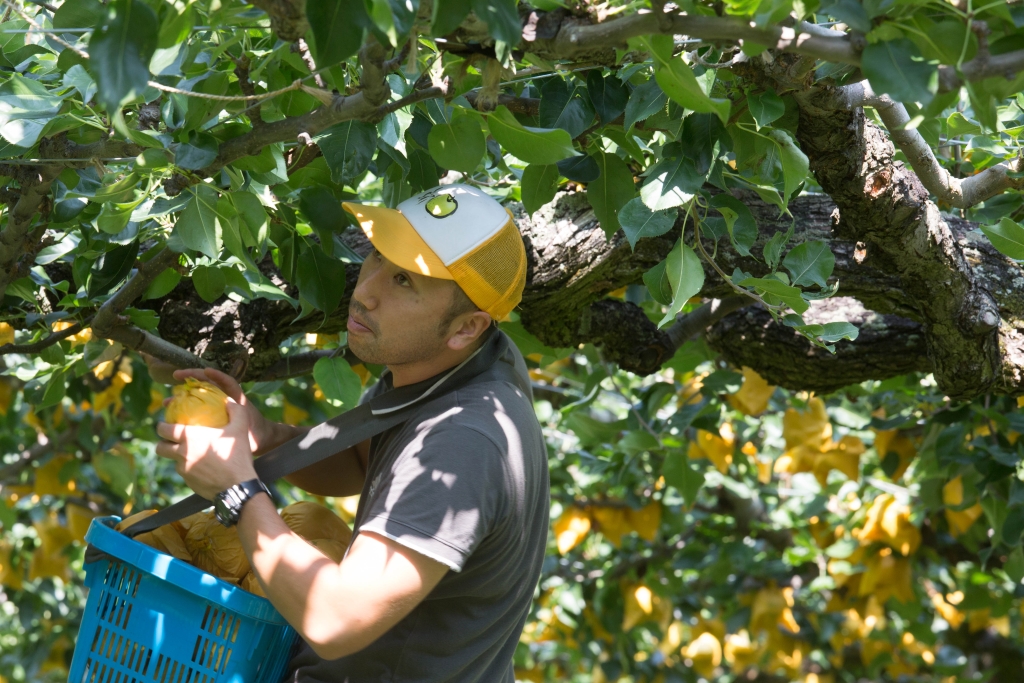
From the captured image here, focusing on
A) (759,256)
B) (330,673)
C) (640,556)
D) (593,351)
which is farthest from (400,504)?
(640,556)

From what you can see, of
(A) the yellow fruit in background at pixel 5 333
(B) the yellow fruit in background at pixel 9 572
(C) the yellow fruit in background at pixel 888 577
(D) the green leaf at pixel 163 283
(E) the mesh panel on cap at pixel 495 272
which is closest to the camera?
(E) the mesh panel on cap at pixel 495 272

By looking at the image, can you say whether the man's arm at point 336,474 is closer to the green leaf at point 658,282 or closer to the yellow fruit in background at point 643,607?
the green leaf at point 658,282

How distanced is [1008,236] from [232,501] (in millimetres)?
1245

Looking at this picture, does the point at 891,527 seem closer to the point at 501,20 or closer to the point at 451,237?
the point at 451,237

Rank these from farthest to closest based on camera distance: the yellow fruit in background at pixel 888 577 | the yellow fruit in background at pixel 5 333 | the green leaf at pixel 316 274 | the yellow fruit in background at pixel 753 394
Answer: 1. the yellow fruit in background at pixel 888 577
2. the yellow fruit in background at pixel 753 394
3. the yellow fruit in background at pixel 5 333
4. the green leaf at pixel 316 274

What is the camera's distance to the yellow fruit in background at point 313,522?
1.54 metres

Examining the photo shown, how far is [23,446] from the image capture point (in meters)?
3.97

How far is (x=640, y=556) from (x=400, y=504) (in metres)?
3.13

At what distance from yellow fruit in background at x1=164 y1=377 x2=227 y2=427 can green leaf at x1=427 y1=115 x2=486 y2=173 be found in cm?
50

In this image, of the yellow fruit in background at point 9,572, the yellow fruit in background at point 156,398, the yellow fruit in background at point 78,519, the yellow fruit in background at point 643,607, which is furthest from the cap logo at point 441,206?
the yellow fruit in background at point 9,572

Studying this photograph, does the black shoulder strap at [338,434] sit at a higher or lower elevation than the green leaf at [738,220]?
lower

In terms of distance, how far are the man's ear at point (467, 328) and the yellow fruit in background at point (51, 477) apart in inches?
88.0

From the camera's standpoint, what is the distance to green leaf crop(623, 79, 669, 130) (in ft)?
4.19

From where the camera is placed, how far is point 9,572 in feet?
12.7
